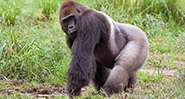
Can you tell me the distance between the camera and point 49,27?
9461mm

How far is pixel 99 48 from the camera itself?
6.37 meters

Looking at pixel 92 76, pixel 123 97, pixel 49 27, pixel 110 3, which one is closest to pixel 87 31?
pixel 92 76

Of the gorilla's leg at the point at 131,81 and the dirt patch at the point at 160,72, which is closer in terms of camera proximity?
the gorilla's leg at the point at 131,81

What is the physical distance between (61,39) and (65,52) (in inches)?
27.2

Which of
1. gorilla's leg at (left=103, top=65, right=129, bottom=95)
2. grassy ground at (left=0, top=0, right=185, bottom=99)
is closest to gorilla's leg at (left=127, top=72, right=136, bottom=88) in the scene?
grassy ground at (left=0, top=0, right=185, bottom=99)

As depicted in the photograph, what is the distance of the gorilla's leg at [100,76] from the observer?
21.6 feet

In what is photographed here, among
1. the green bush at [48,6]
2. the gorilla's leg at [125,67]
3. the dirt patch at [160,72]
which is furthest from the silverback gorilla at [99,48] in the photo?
the green bush at [48,6]

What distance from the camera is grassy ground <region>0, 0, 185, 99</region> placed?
676cm

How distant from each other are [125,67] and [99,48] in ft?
1.15

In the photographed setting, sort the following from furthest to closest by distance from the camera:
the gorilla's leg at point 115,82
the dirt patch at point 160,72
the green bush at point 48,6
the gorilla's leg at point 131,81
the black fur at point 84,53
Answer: the green bush at point 48,6, the dirt patch at point 160,72, the gorilla's leg at point 131,81, the gorilla's leg at point 115,82, the black fur at point 84,53

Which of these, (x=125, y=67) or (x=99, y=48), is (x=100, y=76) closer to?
(x=99, y=48)

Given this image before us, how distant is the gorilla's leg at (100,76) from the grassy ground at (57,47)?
5.1 inches

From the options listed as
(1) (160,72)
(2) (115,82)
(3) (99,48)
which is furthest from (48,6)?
(2) (115,82)

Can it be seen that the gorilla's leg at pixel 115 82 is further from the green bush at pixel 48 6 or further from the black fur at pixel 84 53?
the green bush at pixel 48 6
